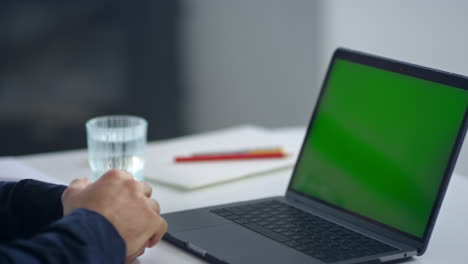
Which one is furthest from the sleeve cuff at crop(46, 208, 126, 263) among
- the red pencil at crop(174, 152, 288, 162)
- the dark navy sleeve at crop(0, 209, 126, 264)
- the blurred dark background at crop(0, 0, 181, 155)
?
the blurred dark background at crop(0, 0, 181, 155)

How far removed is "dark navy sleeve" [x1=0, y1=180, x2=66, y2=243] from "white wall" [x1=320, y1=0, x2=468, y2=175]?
0.80m

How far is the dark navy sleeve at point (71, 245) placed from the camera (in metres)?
0.85

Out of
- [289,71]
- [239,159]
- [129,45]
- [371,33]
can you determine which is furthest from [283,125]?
[239,159]

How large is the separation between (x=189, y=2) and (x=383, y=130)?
2468 mm

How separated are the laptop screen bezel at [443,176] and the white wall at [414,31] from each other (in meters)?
0.37

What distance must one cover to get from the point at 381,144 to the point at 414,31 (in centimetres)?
71

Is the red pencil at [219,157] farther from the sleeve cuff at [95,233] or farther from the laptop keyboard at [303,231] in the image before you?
the sleeve cuff at [95,233]

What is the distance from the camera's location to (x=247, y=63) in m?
3.54

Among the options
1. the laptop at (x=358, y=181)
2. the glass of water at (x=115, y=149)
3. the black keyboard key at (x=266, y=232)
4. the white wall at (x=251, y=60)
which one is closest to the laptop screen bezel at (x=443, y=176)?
the laptop at (x=358, y=181)

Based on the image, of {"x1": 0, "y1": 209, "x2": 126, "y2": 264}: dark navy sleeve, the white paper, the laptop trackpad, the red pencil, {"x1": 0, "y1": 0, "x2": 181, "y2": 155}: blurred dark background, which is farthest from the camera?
{"x1": 0, "y1": 0, "x2": 181, "y2": 155}: blurred dark background

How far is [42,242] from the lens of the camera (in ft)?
2.82

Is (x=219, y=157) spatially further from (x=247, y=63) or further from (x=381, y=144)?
(x=247, y=63)

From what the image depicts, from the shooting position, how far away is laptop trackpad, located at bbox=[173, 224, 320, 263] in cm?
95

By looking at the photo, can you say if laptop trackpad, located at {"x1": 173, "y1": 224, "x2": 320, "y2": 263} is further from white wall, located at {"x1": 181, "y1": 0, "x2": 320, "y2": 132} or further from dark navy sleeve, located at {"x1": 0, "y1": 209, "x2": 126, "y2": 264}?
white wall, located at {"x1": 181, "y1": 0, "x2": 320, "y2": 132}
